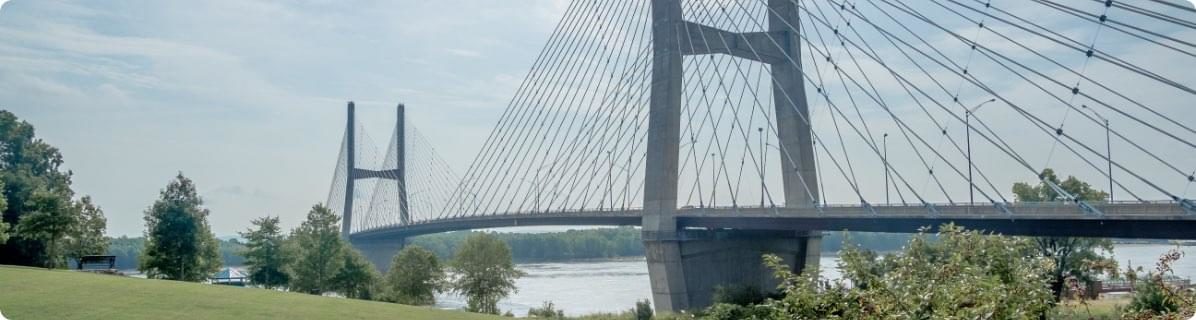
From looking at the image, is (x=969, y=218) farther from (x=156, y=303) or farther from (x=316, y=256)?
(x=316, y=256)

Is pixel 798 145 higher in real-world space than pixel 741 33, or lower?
lower

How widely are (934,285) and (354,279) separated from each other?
41.5m

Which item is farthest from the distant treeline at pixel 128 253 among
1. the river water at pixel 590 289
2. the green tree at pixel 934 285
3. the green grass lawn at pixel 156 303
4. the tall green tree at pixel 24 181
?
the green tree at pixel 934 285

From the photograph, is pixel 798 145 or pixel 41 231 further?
pixel 798 145

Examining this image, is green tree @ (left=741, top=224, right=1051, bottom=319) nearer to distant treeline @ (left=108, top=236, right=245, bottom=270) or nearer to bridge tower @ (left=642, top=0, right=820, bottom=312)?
bridge tower @ (left=642, top=0, right=820, bottom=312)

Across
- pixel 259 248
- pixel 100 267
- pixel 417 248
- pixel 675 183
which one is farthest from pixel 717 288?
pixel 100 267

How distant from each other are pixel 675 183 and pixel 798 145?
6.89m

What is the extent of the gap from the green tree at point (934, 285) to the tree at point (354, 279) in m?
39.4

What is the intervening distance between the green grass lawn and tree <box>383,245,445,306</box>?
2041 cm

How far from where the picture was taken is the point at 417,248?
163 ft

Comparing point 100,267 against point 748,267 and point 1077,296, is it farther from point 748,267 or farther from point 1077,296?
point 1077,296

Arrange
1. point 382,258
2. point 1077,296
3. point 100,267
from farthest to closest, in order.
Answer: point 382,258 < point 100,267 < point 1077,296

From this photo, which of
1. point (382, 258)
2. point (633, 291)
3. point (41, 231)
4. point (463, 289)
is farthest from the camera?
point (382, 258)

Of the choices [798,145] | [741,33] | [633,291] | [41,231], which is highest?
[741,33]
